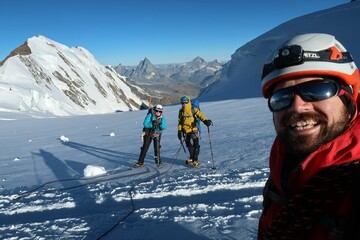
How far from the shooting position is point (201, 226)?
14.3 ft

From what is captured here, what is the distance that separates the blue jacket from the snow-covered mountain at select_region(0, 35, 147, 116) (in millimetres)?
34715

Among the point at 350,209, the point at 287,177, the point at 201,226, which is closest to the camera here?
the point at 350,209

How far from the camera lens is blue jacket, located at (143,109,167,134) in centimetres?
945

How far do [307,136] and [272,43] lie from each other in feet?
165

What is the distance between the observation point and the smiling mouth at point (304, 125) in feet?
5.70

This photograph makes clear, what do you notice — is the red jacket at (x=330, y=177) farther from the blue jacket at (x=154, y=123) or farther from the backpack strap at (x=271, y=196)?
the blue jacket at (x=154, y=123)

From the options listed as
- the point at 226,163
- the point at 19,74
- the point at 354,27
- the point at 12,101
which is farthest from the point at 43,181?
the point at 19,74

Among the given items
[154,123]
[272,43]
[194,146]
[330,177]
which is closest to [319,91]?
[330,177]

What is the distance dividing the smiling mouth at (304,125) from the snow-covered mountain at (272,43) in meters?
36.6

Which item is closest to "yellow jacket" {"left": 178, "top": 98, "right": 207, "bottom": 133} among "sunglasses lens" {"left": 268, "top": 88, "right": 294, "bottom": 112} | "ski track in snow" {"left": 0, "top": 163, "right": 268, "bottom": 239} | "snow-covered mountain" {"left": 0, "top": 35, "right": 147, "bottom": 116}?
"ski track in snow" {"left": 0, "top": 163, "right": 268, "bottom": 239}

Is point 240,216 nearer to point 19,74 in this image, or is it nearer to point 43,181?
point 43,181

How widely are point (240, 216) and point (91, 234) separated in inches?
85.1

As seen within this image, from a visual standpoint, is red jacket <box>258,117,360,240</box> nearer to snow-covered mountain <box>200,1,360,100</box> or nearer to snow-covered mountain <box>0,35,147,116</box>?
snow-covered mountain <box>200,1,360,100</box>

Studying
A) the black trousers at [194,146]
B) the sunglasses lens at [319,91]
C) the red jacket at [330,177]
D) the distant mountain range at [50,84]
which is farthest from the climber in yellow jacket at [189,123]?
the distant mountain range at [50,84]
